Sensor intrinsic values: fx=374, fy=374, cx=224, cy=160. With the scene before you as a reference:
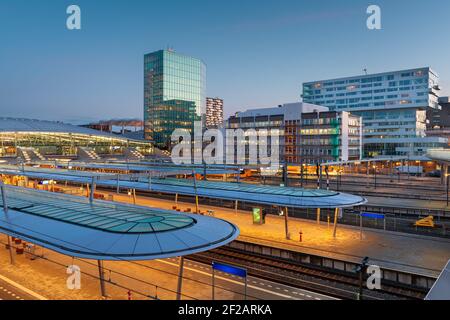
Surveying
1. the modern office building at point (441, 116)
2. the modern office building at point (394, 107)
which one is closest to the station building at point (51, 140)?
the modern office building at point (394, 107)

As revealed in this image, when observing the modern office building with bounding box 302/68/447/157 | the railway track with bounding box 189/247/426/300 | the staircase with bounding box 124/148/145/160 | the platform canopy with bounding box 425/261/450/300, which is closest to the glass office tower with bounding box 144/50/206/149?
the staircase with bounding box 124/148/145/160

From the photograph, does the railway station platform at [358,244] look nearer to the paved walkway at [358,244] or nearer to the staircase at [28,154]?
the paved walkway at [358,244]

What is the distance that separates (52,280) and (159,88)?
388ft

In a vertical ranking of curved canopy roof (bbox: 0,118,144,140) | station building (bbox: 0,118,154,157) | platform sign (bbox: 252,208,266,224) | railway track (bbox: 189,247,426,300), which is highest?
curved canopy roof (bbox: 0,118,144,140)

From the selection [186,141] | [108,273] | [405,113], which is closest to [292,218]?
[108,273]

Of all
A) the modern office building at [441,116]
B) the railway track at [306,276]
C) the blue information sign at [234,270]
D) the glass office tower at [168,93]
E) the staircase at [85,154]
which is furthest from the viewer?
the modern office building at [441,116]

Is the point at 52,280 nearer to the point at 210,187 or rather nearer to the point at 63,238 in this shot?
the point at 63,238

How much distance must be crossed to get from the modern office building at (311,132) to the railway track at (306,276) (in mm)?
57503

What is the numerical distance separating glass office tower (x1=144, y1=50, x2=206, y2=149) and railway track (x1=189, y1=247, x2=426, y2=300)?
11189cm

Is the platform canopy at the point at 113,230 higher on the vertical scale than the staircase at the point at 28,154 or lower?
lower

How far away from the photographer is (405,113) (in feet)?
369

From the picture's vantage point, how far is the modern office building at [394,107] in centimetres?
10825

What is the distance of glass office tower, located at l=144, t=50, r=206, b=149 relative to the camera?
5172 inches

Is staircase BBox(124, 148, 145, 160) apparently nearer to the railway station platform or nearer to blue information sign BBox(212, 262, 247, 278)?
the railway station platform
